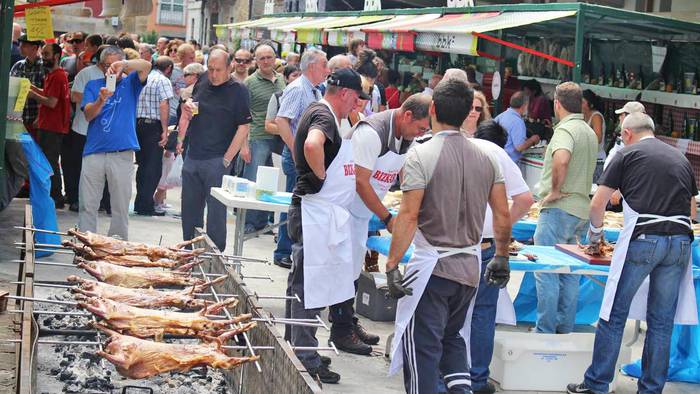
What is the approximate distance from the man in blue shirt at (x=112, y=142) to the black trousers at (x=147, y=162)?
8.90 ft

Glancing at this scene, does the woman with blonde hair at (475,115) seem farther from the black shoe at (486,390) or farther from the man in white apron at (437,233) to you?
the black shoe at (486,390)

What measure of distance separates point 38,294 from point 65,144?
4.76 meters

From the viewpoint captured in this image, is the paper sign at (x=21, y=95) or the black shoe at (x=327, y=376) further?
the paper sign at (x=21, y=95)

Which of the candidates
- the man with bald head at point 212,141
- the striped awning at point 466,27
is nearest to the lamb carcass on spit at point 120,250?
the man with bald head at point 212,141

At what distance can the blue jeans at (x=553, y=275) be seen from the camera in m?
8.69

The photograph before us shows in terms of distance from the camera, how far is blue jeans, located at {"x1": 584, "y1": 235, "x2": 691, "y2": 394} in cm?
724

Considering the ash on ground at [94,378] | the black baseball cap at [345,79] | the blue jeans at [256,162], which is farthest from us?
the blue jeans at [256,162]

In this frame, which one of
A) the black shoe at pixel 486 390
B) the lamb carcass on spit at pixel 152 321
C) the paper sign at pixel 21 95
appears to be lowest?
the black shoe at pixel 486 390

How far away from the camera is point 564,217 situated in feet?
28.5

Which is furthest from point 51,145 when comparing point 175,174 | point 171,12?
point 171,12

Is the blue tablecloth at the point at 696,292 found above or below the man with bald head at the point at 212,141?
below

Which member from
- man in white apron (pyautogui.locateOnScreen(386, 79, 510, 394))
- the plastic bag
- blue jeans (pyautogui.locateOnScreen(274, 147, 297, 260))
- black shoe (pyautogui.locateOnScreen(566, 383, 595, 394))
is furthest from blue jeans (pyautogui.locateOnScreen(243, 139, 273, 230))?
man in white apron (pyautogui.locateOnScreen(386, 79, 510, 394))

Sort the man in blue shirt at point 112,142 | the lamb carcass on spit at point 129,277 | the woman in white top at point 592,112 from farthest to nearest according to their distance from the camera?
the woman in white top at point 592,112 → the man in blue shirt at point 112,142 → the lamb carcass on spit at point 129,277

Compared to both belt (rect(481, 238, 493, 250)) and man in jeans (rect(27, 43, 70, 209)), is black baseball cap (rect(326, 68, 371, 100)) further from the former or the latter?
man in jeans (rect(27, 43, 70, 209))
